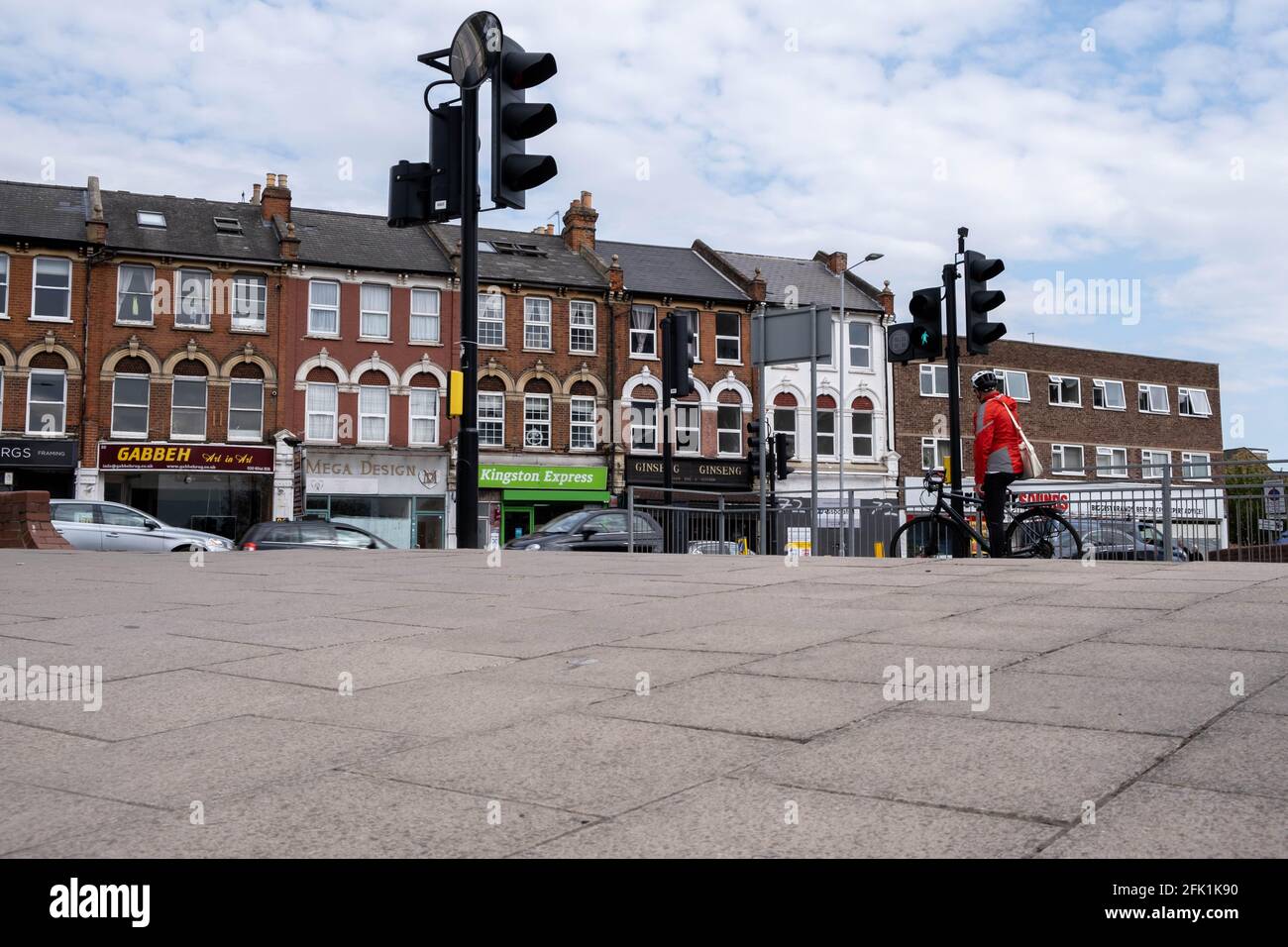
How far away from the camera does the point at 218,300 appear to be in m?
36.2

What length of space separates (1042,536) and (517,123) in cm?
656

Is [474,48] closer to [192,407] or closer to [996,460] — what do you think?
[996,460]

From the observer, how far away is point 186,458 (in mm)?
35125

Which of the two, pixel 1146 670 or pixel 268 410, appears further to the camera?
pixel 268 410

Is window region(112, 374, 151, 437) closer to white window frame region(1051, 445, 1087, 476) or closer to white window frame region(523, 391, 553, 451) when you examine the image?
white window frame region(523, 391, 553, 451)

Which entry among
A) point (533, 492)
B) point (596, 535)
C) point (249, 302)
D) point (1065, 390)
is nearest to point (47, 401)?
point (249, 302)

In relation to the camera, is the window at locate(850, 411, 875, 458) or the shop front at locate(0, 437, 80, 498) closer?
the shop front at locate(0, 437, 80, 498)

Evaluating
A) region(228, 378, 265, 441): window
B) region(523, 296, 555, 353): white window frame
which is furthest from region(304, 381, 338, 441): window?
region(523, 296, 555, 353): white window frame

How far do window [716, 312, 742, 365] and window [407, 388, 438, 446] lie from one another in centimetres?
1068

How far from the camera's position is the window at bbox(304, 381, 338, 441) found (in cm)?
3706
